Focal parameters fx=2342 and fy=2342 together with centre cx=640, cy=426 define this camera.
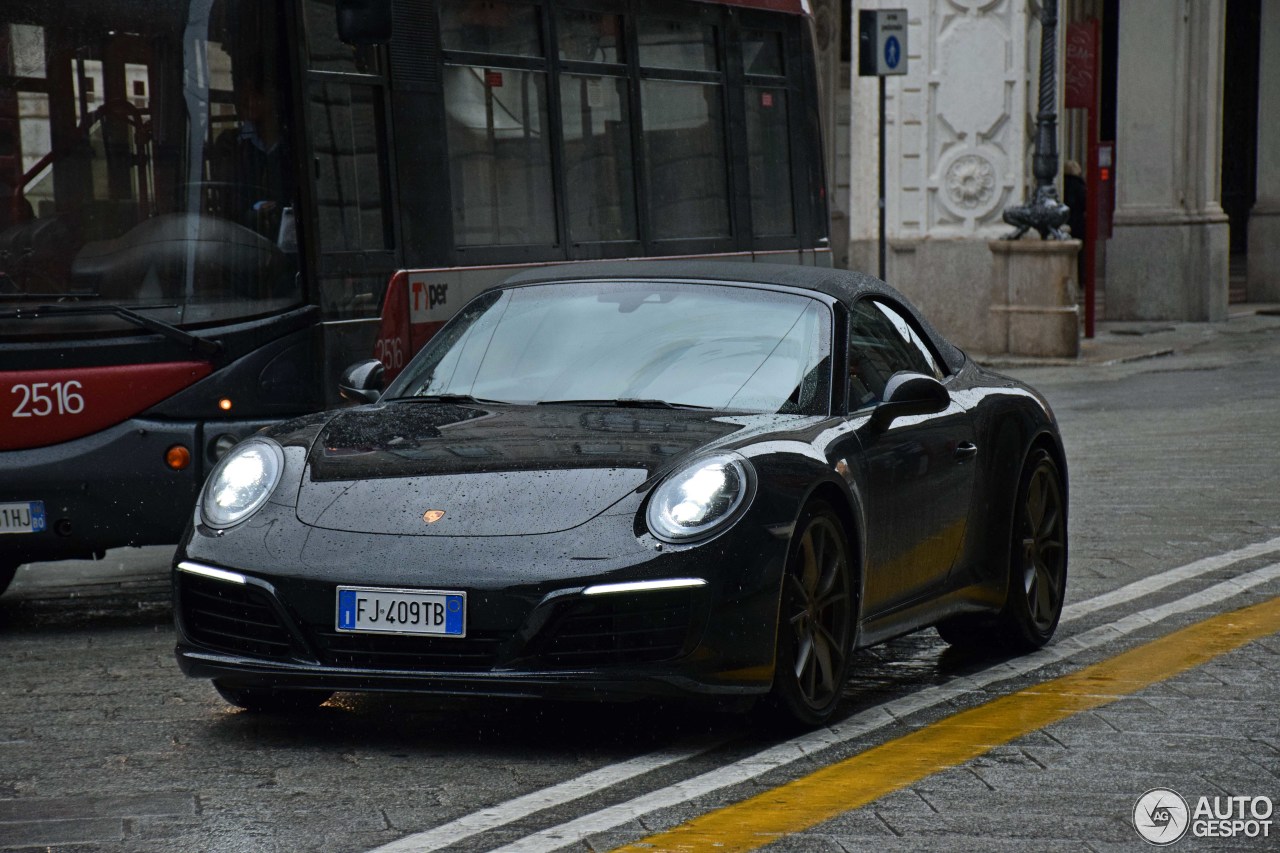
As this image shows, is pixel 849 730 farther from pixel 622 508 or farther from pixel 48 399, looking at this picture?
pixel 48 399

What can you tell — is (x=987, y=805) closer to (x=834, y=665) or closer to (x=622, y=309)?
(x=834, y=665)

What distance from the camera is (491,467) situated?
5.93 metres

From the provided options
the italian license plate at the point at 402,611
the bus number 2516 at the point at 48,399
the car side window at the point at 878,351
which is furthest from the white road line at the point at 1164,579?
the bus number 2516 at the point at 48,399

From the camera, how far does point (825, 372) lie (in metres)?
6.58

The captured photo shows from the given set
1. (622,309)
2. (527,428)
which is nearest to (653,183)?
(622,309)

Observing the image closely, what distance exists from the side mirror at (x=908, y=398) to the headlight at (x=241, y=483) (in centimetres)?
166

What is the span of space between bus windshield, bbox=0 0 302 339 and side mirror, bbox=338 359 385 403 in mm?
1364

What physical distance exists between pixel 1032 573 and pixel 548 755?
7.78ft

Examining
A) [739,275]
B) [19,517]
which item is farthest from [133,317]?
[739,275]

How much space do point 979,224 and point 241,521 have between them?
62.0 feet

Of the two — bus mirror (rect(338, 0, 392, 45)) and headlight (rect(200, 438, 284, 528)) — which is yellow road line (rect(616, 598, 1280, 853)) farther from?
bus mirror (rect(338, 0, 392, 45))

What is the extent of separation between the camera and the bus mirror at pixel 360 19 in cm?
857

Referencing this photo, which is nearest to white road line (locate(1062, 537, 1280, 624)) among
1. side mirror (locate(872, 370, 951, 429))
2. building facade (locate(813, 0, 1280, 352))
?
side mirror (locate(872, 370, 951, 429))

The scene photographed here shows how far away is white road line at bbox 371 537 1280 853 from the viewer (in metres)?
4.84
